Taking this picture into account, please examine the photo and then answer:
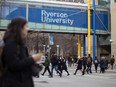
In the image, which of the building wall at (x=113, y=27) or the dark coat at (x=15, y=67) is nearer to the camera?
the dark coat at (x=15, y=67)

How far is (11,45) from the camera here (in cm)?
435

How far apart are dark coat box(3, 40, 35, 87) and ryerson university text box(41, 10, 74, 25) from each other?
5015cm

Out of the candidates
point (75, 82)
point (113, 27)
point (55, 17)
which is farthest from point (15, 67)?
point (113, 27)

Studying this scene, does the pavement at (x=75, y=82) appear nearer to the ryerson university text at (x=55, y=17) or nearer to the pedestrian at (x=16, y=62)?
the pedestrian at (x=16, y=62)

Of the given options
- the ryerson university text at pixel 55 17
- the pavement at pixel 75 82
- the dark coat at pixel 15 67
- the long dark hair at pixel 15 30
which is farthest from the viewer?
the ryerson university text at pixel 55 17

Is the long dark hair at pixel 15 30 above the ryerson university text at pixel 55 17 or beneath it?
beneath

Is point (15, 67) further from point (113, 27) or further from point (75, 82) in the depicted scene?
point (113, 27)

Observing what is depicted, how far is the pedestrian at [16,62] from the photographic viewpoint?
430 centimetres

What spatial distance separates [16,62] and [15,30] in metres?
0.39

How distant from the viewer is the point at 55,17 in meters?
55.4

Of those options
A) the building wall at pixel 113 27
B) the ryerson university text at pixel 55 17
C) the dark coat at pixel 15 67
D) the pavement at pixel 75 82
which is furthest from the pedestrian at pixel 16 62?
the building wall at pixel 113 27

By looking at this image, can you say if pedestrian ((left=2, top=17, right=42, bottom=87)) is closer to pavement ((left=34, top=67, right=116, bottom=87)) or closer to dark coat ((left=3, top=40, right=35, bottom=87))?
dark coat ((left=3, top=40, right=35, bottom=87))

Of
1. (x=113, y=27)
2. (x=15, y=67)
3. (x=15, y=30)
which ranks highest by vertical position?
(x=15, y=30)

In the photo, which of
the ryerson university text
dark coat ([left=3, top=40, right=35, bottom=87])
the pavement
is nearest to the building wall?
the ryerson university text
